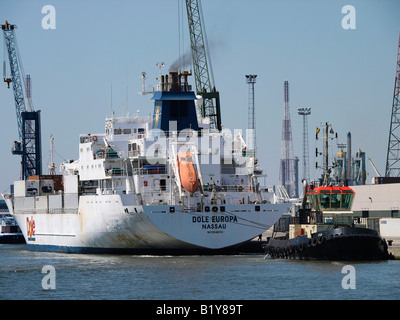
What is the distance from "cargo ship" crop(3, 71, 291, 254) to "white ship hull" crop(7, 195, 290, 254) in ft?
0.21

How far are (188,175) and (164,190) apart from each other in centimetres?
314

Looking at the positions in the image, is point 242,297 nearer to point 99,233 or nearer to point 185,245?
point 185,245

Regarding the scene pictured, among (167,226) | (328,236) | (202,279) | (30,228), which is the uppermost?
(167,226)

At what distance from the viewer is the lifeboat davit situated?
5966 centimetres

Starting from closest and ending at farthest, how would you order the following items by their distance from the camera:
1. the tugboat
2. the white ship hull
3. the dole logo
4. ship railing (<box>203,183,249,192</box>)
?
the tugboat → the white ship hull → ship railing (<box>203,183,249,192</box>) → the dole logo

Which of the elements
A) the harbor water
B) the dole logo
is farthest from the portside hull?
the dole logo

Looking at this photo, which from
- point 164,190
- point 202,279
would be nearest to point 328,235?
point 202,279

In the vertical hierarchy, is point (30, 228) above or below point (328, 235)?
below

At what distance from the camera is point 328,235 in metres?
53.1

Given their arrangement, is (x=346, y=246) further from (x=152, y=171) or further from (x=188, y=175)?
(x=152, y=171)

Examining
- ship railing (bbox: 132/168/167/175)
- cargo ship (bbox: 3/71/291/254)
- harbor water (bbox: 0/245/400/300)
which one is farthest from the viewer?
ship railing (bbox: 132/168/167/175)

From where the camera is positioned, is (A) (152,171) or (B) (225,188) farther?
(B) (225,188)

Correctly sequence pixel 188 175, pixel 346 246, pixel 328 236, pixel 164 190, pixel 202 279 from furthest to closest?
pixel 164 190 → pixel 188 175 → pixel 328 236 → pixel 346 246 → pixel 202 279

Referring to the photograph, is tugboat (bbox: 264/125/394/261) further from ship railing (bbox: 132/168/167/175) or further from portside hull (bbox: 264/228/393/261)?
ship railing (bbox: 132/168/167/175)
